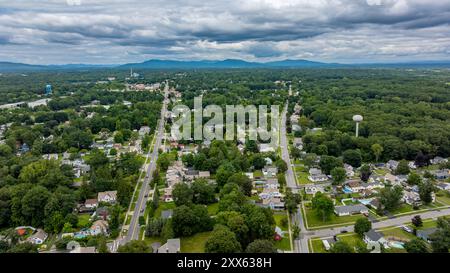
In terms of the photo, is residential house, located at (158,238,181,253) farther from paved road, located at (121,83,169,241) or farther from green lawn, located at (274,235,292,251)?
green lawn, located at (274,235,292,251)

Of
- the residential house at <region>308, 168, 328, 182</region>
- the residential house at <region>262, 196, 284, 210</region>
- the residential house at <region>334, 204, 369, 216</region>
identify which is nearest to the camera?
the residential house at <region>334, 204, 369, 216</region>

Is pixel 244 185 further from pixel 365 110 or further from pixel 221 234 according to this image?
pixel 365 110

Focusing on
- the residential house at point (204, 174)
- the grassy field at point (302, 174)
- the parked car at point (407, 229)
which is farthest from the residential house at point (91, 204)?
the parked car at point (407, 229)

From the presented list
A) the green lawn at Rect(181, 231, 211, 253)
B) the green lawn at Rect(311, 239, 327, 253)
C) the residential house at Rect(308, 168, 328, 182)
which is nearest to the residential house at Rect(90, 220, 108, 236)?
the green lawn at Rect(181, 231, 211, 253)

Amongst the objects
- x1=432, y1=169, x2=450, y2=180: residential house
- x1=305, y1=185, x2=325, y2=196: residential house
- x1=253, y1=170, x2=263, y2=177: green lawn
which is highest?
x1=432, y1=169, x2=450, y2=180: residential house
